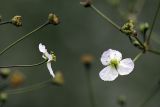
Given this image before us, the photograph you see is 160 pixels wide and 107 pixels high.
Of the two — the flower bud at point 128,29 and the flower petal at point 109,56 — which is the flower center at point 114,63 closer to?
the flower petal at point 109,56

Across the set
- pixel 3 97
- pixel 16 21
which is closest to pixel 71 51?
pixel 3 97

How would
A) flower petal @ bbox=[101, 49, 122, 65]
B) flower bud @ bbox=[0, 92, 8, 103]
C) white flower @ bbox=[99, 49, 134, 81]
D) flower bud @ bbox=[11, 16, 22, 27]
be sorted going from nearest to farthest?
flower bud @ bbox=[11, 16, 22, 27] → white flower @ bbox=[99, 49, 134, 81] → flower petal @ bbox=[101, 49, 122, 65] → flower bud @ bbox=[0, 92, 8, 103]

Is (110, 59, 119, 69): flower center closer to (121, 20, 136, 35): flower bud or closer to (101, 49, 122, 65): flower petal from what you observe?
(101, 49, 122, 65): flower petal

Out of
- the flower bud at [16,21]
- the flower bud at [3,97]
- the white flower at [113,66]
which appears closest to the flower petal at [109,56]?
the white flower at [113,66]

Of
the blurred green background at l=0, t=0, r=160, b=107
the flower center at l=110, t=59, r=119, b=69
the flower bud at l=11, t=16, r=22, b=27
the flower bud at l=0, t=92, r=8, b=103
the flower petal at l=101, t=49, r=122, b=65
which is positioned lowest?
the blurred green background at l=0, t=0, r=160, b=107

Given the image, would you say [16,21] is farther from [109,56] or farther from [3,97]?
[3,97]

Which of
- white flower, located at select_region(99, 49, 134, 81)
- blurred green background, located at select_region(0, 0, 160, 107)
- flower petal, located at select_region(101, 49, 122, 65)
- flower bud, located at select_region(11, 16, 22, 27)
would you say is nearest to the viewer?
flower bud, located at select_region(11, 16, 22, 27)

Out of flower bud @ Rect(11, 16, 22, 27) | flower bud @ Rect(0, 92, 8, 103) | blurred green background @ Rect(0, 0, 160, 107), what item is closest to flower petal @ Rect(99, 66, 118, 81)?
flower bud @ Rect(11, 16, 22, 27)

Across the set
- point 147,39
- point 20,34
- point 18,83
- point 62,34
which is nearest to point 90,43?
point 62,34
